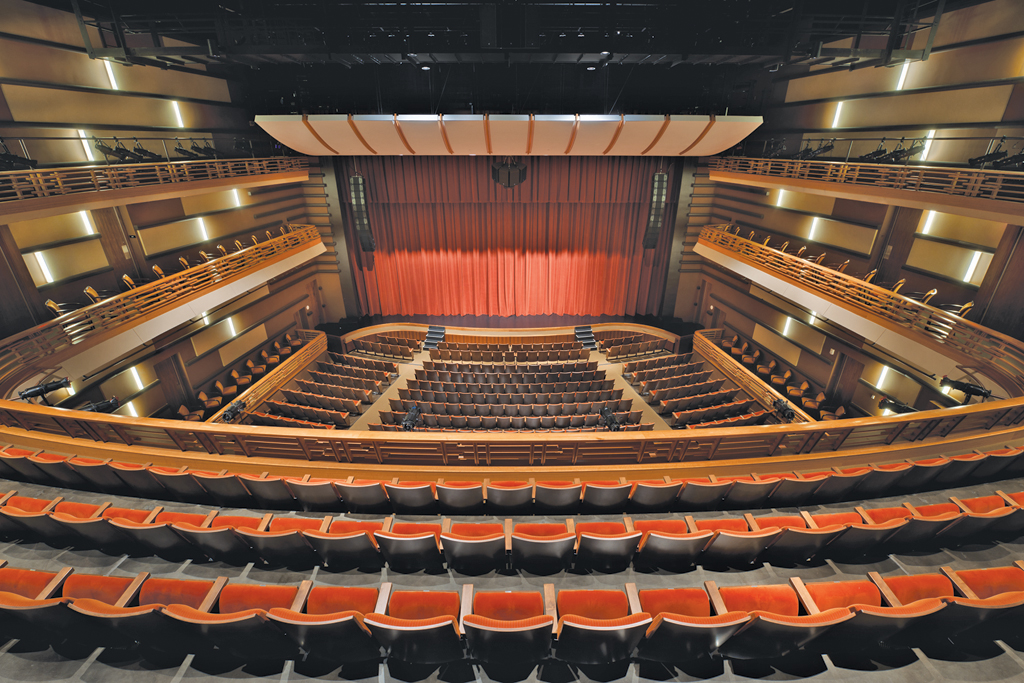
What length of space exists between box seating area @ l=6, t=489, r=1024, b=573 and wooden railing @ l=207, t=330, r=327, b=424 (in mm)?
6247

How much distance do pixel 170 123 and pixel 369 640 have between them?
45.1 feet

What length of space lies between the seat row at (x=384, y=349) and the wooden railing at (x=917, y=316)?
11.4 metres

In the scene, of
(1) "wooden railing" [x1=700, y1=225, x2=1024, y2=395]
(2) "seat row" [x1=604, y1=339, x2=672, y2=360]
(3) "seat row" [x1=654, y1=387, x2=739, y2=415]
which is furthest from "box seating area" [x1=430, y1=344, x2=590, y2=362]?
(1) "wooden railing" [x1=700, y1=225, x2=1024, y2=395]

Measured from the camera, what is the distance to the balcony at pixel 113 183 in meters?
6.28

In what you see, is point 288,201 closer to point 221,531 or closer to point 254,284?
point 254,284

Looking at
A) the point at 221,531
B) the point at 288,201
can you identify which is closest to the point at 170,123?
the point at 288,201

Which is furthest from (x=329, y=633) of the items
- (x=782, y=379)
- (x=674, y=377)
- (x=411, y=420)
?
(x=782, y=379)

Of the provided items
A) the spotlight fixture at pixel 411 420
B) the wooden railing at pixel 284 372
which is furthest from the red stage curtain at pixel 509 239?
the spotlight fixture at pixel 411 420

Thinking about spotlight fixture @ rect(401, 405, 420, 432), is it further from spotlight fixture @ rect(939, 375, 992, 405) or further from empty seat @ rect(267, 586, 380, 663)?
spotlight fixture @ rect(939, 375, 992, 405)

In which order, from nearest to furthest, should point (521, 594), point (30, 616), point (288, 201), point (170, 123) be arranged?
point (30, 616), point (521, 594), point (170, 123), point (288, 201)

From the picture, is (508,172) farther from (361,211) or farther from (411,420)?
→ (411,420)

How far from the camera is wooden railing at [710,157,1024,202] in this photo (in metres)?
6.31

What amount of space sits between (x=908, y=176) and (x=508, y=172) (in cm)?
1058

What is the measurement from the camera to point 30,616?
8.77 ft
